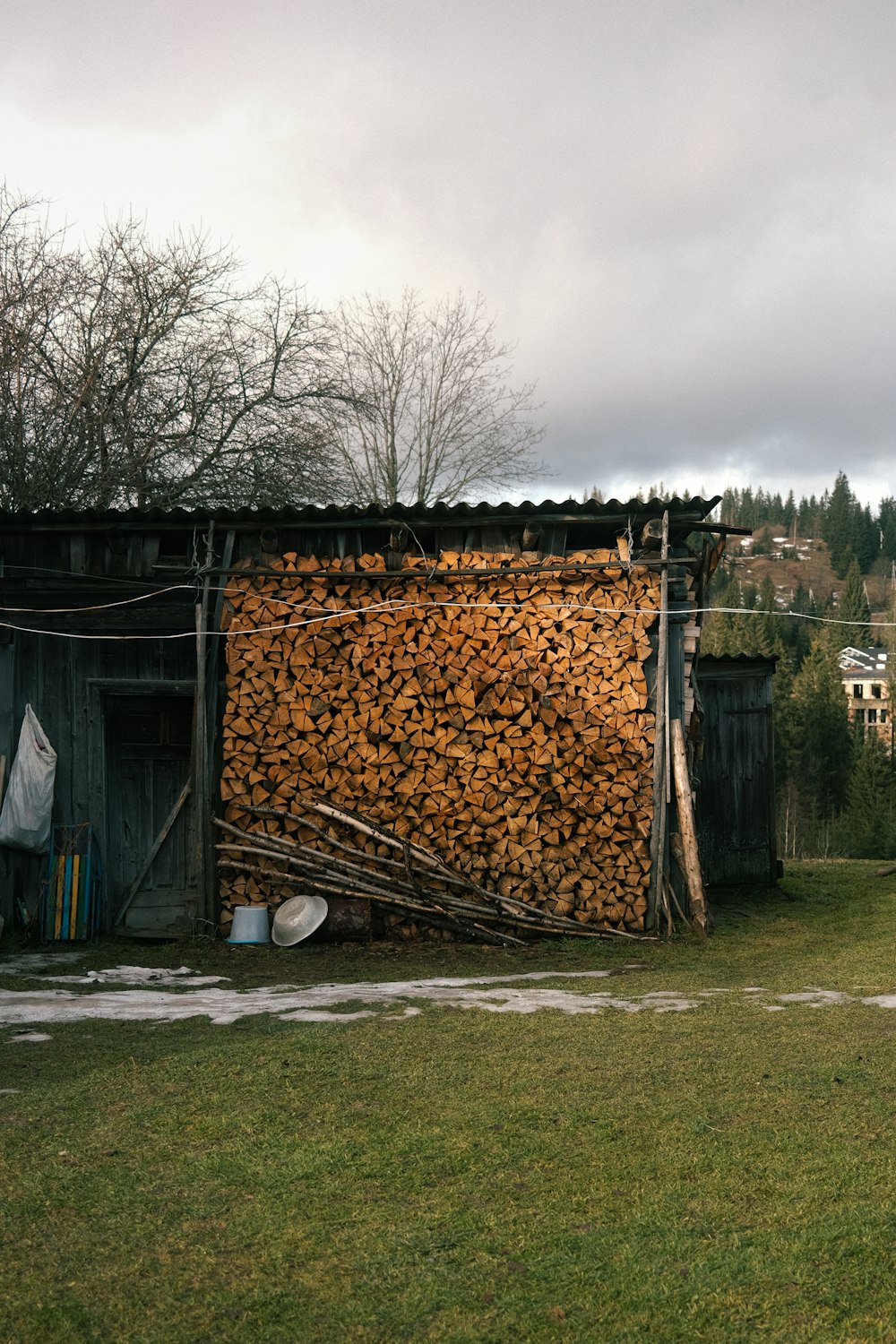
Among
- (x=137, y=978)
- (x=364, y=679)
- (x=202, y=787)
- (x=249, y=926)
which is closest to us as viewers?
(x=137, y=978)

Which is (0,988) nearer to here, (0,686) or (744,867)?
(0,686)

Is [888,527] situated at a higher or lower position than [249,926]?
higher

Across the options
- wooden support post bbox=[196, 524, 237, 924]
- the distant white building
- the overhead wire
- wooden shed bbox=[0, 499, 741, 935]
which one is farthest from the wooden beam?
the distant white building

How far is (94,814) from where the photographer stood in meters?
10.1

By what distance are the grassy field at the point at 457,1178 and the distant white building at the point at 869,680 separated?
53.4 meters

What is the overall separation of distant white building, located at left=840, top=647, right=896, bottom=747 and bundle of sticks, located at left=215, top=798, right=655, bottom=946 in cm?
4966

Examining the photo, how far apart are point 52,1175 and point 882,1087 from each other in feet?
11.1

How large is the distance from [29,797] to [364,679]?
116 inches

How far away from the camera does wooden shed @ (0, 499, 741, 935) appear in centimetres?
977

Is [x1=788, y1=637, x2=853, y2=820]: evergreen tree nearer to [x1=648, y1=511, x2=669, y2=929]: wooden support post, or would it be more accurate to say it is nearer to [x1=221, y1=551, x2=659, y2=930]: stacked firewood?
[x1=648, y1=511, x2=669, y2=929]: wooden support post

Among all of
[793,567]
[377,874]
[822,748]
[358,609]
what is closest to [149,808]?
[377,874]

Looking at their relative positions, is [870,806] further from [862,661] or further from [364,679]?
[862,661]

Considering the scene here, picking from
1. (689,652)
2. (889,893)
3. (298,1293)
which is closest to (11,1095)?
(298,1293)

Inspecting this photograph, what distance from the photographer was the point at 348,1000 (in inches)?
285
